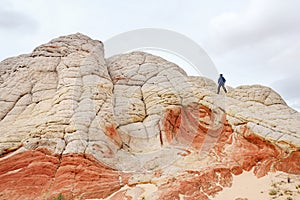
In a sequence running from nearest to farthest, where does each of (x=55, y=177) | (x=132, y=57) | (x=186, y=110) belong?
(x=55, y=177), (x=186, y=110), (x=132, y=57)

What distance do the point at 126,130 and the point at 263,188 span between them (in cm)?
939

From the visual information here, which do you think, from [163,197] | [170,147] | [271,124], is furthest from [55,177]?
[271,124]

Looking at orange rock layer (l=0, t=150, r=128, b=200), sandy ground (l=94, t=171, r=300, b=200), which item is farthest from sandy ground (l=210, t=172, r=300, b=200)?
orange rock layer (l=0, t=150, r=128, b=200)

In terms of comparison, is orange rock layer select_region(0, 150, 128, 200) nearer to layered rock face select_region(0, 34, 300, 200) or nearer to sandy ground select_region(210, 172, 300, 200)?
layered rock face select_region(0, 34, 300, 200)

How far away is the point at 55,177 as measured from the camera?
58.1 feet

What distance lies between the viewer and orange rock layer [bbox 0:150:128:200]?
667 inches

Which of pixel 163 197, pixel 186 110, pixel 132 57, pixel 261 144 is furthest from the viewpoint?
pixel 132 57

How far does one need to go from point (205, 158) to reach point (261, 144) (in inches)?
141

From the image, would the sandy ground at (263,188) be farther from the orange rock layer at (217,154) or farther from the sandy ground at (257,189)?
the orange rock layer at (217,154)

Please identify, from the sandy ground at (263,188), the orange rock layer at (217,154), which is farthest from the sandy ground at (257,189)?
the orange rock layer at (217,154)

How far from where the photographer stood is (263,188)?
17.7 meters

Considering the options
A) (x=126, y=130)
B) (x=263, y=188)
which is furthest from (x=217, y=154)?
(x=126, y=130)

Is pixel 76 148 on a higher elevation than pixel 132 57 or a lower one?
lower

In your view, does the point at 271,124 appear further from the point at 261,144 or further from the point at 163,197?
the point at 163,197
